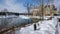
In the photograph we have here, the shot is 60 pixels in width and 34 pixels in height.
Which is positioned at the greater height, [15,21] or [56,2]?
[56,2]

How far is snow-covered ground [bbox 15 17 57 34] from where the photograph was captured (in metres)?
1.73

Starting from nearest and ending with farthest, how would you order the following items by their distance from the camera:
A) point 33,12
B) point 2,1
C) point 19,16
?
point 2,1
point 19,16
point 33,12

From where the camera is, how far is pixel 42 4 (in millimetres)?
1913

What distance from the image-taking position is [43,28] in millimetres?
1894

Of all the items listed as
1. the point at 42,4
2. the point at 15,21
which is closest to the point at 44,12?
the point at 42,4

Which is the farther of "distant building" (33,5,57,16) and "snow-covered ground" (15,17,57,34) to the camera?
"distant building" (33,5,57,16)

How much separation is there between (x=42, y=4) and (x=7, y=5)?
0.61m

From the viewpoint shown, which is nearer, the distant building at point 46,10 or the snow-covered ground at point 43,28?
the snow-covered ground at point 43,28

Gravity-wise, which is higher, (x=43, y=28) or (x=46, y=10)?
(x=46, y=10)

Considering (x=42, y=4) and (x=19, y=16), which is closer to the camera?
(x=19, y=16)

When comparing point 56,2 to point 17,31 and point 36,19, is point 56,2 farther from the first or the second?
point 17,31

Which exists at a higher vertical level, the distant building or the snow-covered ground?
the distant building

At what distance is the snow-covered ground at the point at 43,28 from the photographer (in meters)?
1.73

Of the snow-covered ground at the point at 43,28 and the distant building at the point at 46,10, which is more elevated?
the distant building at the point at 46,10
